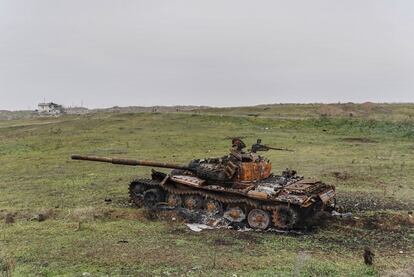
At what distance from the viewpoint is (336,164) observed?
3003 centimetres

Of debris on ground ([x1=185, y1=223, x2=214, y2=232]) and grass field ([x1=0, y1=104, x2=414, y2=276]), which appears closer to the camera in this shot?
grass field ([x1=0, y1=104, x2=414, y2=276])

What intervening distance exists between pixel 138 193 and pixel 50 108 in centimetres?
9854

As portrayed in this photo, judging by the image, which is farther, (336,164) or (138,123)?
(138,123)

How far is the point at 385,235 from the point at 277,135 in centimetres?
2973

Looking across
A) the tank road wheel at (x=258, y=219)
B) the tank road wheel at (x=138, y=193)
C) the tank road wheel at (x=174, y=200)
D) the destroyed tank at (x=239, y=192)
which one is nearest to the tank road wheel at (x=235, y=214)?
the destroyed tank at (x=239, y=192)

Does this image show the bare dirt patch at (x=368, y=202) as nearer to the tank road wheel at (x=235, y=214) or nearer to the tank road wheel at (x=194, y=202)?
the tank road wheel at (x=235, y=214)

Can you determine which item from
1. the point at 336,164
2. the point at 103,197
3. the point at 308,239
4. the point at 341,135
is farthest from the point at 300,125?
the point at 308,239

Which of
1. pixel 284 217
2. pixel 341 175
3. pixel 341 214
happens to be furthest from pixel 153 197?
pixel 341 175

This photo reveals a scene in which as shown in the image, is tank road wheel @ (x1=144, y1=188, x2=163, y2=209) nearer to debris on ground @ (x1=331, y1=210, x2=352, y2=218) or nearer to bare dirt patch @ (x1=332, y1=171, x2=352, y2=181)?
debris on ground @ (x1=331, y1=210, x2=352, y2=218)

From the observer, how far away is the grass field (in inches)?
486

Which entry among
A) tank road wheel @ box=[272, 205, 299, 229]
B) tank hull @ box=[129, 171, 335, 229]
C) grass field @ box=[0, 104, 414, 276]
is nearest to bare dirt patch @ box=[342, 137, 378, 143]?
grass field @ box=[0, 104, 414, 276]

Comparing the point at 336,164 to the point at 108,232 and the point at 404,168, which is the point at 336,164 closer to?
the point at 404,168

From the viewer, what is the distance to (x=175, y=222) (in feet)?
55.6

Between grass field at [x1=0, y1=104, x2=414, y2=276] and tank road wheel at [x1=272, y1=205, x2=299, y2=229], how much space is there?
0.48 meters
